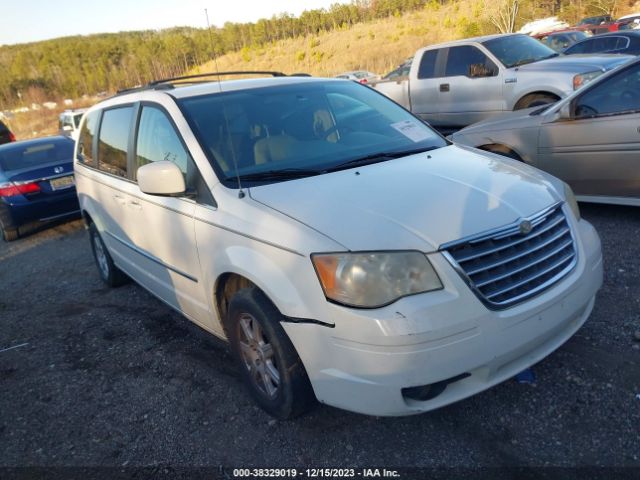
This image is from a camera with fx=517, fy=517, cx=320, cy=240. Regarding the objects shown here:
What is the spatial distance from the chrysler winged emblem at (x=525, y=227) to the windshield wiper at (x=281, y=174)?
1115mm

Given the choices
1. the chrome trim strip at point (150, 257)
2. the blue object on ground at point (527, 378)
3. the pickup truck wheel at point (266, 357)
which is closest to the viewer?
the pickup truck wheel at point (266, 357)

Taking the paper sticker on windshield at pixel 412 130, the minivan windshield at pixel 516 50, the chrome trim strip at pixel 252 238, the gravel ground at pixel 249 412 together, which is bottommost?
the gravel ground at pixel 249 412

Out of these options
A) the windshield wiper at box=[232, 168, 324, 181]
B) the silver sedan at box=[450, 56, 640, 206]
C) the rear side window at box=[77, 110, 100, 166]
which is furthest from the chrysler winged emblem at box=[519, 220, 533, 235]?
the rear side window at box=[77, 110, 100, 166]

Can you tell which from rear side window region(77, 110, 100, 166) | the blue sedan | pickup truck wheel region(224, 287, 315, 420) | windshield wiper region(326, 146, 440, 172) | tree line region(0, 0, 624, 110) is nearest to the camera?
pickup truck wheel region(224, 287, 315, 420)

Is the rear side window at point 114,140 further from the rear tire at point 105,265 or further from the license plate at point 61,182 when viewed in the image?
the license plate at point 61,182

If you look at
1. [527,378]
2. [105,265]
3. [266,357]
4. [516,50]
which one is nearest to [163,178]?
[266,357]

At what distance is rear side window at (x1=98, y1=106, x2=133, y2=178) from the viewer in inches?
155

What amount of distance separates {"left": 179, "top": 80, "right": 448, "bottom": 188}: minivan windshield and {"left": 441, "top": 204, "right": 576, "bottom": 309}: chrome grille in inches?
39.1

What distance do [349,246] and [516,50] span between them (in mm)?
7637

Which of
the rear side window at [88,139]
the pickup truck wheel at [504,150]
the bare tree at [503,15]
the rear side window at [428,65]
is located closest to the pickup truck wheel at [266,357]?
the rear side window at [88,139]

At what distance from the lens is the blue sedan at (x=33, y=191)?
7680mm

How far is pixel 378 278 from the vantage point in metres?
2.16

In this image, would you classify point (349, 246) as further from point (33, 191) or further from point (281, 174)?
point (33, 191)

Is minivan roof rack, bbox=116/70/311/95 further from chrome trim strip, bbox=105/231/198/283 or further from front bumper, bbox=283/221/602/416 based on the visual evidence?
front bumper, bbox=283/221/602/416
